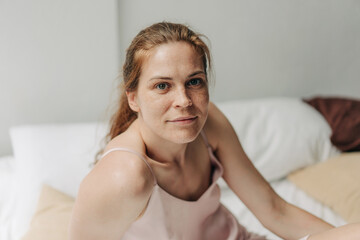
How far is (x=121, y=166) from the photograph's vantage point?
98 cm

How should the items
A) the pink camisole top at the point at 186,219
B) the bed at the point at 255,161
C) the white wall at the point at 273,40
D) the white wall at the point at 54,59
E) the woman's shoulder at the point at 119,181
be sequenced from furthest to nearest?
1. the white wall at the point at 273,40
2. the white wall at the point at 54,59
3. the bed at the point at 255,161
4. the pink camisole top at the point at 186,219
5. the woman's shoulder at the point at 119,181

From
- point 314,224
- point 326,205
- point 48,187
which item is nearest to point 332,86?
point 326,205

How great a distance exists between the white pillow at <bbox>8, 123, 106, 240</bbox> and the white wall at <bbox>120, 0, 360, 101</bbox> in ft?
1.53

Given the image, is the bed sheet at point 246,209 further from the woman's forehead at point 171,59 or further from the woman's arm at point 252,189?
the woman's forehead at point 171,59

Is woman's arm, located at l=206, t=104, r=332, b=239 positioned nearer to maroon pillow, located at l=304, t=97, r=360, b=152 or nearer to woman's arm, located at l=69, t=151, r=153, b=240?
woman's arm, located at l=69, t=151, r=153, b=240

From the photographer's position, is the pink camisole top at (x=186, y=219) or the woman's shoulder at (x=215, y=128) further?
the woman's shoulder at (x=215, y=128)

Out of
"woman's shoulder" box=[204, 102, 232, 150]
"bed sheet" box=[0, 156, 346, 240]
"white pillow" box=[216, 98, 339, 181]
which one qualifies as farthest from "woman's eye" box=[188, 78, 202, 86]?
"white pillow" box=[216, 98, 339, 181]

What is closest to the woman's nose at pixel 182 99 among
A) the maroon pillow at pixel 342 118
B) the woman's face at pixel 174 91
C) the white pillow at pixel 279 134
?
the woman's face at pixel 174 91

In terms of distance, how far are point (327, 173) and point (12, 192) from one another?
1246mm

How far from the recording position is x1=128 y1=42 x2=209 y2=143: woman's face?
0.97 metres

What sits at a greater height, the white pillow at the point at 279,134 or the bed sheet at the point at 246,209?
the white pillow at the point at 279,134

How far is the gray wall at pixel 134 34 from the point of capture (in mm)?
1899

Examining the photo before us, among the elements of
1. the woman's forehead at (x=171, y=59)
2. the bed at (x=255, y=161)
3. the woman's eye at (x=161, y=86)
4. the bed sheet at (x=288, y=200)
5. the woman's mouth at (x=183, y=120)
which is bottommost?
the bed sheet at (x=288, y=200)

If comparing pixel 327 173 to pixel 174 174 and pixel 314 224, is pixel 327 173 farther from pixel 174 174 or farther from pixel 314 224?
pixel 174 174
